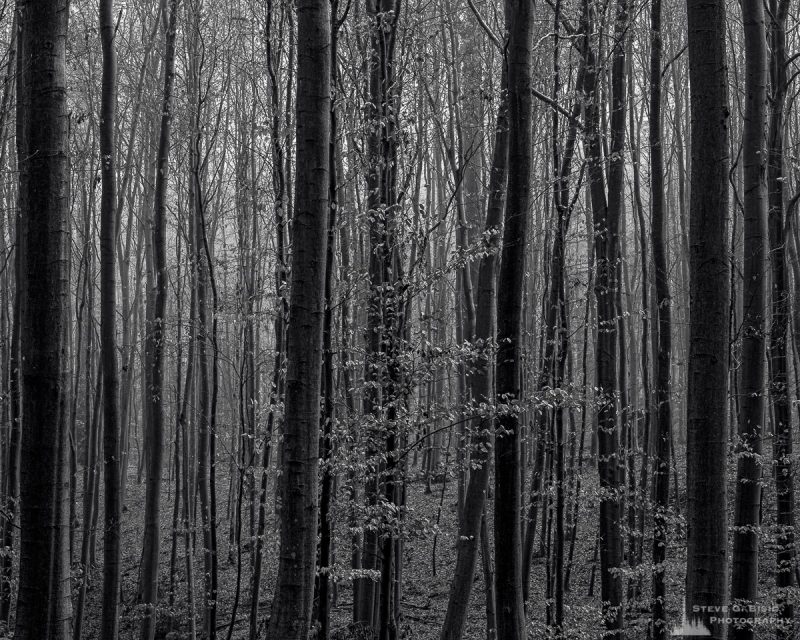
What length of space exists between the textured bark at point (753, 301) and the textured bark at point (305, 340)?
4555 millimetres

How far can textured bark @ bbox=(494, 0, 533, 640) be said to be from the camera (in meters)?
4.87

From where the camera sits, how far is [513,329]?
16.5 ft

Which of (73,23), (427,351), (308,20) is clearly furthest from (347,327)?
(73,23)

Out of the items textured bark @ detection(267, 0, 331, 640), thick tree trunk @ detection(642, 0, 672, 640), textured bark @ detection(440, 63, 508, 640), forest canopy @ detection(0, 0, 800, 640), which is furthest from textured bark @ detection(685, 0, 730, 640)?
thick tree trunk @ detection(642, 0, 672, 640)

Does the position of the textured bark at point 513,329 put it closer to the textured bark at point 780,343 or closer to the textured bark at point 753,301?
the textured bark at point 753,301

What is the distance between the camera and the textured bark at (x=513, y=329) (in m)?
4.87

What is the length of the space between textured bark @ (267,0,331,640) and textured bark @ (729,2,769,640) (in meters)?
4.56

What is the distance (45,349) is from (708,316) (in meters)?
3.18

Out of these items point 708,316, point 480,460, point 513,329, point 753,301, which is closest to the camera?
point 708,316

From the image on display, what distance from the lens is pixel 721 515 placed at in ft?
11.4

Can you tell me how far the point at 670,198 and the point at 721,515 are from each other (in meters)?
21.2

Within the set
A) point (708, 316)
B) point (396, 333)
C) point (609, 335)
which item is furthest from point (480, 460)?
point (708, 316)

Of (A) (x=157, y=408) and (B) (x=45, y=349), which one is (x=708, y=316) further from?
(A) (x=157, y=408)

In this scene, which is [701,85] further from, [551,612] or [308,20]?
[551,612]
